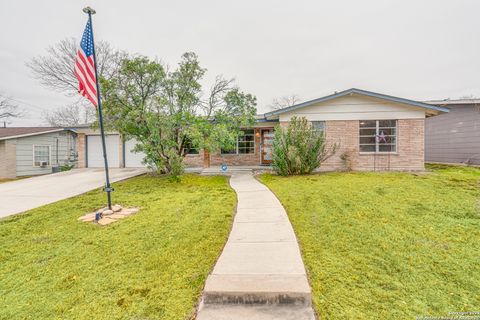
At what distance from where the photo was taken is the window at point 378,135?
1078 cm

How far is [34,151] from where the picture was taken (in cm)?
1437

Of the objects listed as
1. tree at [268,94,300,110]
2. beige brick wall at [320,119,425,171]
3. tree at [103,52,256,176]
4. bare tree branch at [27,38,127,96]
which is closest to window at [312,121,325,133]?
beige brick wall at [320,119,425,171]

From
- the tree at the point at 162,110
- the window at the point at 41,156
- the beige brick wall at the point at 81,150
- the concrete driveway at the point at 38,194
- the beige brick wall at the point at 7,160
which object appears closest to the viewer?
the concrete driveway at the point at 38,194

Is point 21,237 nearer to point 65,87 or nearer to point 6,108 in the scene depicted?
point 65,87

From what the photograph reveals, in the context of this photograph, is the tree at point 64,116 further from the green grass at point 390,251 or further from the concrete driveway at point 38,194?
the green grass at point 390,251

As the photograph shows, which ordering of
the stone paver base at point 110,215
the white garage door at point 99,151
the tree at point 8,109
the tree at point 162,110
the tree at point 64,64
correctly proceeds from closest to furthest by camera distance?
the stone paver base at point 110,215
the tree at point 162,110
the white garage door at point 99,151
the tree at point 64,64
the tree at point 8,109

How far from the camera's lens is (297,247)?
10.4ft

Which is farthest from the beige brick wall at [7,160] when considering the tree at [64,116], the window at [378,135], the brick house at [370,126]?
the tree at [64,116]

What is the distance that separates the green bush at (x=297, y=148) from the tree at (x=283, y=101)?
24.5 m

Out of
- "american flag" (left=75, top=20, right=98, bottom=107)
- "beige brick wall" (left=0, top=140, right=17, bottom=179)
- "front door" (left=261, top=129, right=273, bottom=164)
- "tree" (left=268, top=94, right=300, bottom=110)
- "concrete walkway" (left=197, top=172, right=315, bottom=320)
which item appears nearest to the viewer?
"concrete walkway" (left=197, top=172, right=315, bottom=320)

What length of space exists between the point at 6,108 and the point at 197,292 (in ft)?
108

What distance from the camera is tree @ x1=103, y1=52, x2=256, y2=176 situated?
8648mm

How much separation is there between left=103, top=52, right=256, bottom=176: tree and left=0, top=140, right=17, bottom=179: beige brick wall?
8.54m

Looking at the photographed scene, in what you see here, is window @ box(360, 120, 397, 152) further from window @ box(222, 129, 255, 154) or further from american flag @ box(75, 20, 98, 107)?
american flag @ box(75, 20, 98, 107)
